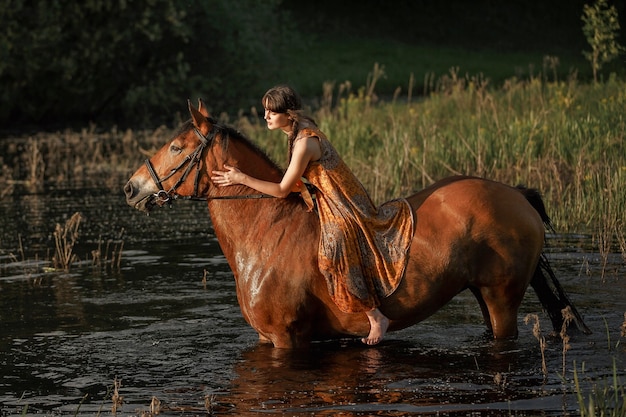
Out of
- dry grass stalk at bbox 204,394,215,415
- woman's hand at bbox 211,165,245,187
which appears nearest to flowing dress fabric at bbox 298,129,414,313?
woman's hand at bbox 211,165,245,187

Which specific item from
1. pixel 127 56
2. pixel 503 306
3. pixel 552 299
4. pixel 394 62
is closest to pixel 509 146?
pixel 552 299

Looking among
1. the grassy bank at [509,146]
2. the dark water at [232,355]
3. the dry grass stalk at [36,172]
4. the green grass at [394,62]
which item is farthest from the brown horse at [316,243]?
the green grass at [394,62]

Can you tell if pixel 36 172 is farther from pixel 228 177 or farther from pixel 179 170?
pixel 228 177

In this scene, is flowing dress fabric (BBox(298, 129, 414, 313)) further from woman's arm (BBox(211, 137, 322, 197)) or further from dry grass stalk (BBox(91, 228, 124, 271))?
dry grass stalk (BBox(91, 228, 124, 271))

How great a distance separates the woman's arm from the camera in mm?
7629

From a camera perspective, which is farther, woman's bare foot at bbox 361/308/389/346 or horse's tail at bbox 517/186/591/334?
horse's tail at bbox 517/186/591/334

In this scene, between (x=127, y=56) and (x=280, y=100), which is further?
(x=127, y=56)

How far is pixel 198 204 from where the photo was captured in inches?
672

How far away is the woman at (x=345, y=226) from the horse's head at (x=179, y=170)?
1.31 feet

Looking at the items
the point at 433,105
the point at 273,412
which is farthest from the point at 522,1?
the point at 273,412

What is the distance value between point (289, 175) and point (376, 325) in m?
1.14

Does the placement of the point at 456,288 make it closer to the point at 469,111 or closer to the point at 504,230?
the point at 504,230

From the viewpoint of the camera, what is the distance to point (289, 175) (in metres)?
7.70

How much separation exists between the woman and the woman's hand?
17mm
